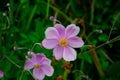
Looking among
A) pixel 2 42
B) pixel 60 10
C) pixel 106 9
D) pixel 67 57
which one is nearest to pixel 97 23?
pixel 106 9

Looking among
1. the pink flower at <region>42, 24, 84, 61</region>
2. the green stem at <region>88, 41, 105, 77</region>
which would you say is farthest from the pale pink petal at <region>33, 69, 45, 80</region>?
the green stem at <region>88, 41, 105, 77</region>

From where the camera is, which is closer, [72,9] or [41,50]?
[41,50]

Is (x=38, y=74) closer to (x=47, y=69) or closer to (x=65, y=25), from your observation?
(x=47, y=69)

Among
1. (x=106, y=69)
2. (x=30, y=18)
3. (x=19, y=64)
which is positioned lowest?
(x=106, y=69)

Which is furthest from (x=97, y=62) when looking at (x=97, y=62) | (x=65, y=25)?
(x=65, y=25)

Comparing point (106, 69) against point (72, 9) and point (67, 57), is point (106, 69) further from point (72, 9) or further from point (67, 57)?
point (67, 57)

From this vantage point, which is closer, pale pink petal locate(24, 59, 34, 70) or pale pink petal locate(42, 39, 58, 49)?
pale pink petal locate(42, 39, 58, 49)

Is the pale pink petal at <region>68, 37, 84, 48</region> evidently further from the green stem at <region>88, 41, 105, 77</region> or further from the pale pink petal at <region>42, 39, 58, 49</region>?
the green stem at <region>88, 41, 105, 77</region>
